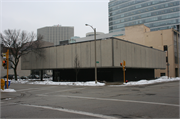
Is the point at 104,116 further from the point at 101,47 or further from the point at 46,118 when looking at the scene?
the point at 101,47

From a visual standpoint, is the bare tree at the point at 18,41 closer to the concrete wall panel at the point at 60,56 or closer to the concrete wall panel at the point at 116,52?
the concrete wall panel at the point at 60,56

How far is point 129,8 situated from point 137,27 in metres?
61.7

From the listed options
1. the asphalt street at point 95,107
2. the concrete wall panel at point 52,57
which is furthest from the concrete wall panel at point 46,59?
the asphalt street at point 95,107

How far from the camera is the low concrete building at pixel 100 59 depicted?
100 feet

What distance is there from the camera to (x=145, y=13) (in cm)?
10906

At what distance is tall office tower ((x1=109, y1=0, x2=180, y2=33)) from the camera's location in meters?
98.6

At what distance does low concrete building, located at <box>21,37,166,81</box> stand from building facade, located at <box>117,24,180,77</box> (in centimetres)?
1266

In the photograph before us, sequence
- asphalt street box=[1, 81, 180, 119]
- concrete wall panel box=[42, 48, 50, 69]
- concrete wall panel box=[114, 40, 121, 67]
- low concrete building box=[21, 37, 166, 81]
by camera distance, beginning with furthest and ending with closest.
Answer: concrete wall panel box=[42, 48, 50, 69], low concrete building box=[21, 37, 166, 81], concrete wall panel box=[114, 40, 121, 67], asphalt street box=[1, 81, 180, 119]

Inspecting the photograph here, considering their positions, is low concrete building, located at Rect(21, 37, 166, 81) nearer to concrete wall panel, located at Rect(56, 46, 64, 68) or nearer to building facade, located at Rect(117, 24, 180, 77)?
concrete wall panel, located at Rect(56, 46, 64, 68)

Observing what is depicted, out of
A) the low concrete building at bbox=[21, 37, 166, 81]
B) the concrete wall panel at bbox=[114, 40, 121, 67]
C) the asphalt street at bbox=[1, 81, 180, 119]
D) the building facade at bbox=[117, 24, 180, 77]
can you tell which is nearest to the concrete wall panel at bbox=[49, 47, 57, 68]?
the low concrete building at bbox=[21, 37, 166, 81]

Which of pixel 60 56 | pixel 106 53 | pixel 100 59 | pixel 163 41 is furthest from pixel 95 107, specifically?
pixel 163 41

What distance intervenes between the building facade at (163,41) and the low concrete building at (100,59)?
12663 mm

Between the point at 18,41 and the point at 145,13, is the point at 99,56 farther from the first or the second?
the point at 145,13

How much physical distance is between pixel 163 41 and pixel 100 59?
33.8 m
